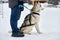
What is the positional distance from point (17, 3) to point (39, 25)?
364 mm

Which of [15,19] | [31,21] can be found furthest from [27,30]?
[15,19]

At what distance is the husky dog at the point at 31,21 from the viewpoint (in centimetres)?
206

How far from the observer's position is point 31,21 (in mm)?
2143

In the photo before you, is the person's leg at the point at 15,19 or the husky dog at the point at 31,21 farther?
the husky dog at the point at 31,21

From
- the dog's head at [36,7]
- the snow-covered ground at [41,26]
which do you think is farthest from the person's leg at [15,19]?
the dog's head at [36,7]

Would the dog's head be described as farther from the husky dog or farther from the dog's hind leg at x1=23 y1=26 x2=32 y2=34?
the dog's hind leg at x1=23 y1=26 x2=32 y2=34

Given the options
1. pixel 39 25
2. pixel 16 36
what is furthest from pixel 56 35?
pixel 16 36

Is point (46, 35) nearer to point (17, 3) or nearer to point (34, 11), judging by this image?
point (34, 11)

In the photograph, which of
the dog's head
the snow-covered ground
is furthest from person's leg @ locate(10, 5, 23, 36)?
the dog's head

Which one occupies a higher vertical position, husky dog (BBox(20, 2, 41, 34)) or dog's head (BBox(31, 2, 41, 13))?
dog's head (BBox(31, 2, 41, 13))

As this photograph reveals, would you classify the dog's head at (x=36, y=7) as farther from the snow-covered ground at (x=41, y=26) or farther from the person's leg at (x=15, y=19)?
the person's leg at (x=15, y=19)

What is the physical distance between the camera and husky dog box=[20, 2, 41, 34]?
206cm

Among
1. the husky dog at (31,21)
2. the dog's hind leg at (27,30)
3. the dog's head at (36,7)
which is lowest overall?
the dog's hind leg at (27,30)

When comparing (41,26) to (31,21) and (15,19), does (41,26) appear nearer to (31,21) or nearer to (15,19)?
(31,21)
